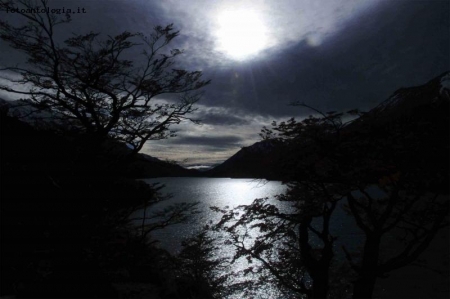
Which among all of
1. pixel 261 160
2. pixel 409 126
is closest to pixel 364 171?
pixel 409 126

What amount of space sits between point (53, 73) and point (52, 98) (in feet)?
3.08

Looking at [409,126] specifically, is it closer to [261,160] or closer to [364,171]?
[364,171]

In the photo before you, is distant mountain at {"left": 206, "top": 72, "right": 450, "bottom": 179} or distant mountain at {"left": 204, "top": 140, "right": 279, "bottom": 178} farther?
distant mountain at {"left": 204, "top": 140, "right": 279, "bottom": 178}

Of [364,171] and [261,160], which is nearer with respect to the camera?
[364,171]

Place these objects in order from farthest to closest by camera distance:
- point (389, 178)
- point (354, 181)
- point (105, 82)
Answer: point (105, 82), point (354, 181), point (389, 178)

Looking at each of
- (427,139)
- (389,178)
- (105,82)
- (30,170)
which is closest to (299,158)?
(389,178)

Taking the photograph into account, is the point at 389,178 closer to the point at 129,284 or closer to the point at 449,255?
the point at 129,284

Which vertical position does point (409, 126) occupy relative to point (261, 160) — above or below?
above

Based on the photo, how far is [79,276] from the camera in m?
8.41

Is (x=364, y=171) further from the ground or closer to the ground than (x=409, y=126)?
closer to the ground

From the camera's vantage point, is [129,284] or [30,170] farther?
[129,284]

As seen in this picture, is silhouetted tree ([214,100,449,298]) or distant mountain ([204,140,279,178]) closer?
silhouetted tree ([214,100,449,298])

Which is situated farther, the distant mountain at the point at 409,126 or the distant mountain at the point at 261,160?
the distant mountain at the point at 261,160

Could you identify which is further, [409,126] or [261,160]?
[261,160]
